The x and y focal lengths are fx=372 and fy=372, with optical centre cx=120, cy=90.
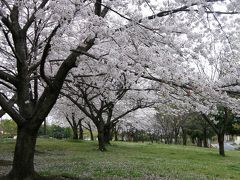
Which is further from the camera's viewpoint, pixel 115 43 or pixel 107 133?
pixel 107 133

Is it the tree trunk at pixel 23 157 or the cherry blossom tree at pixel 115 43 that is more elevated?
the cherry blossom tree at pixel 115 43

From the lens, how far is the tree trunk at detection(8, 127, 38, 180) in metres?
10.8

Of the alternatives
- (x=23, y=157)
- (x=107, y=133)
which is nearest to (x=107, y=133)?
(x=107, y=133)

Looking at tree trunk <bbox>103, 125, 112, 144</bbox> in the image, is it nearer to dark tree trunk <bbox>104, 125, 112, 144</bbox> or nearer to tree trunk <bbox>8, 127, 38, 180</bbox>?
dark tree trunk <bbox>104, 125, 112, 144</bbox>

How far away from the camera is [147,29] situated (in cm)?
873

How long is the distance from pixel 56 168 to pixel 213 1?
8.82m

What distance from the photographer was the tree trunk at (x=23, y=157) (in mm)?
10773

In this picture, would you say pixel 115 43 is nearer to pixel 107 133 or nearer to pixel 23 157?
pixel 23 157

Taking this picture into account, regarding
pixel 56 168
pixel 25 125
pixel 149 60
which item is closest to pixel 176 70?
pixel 149 60

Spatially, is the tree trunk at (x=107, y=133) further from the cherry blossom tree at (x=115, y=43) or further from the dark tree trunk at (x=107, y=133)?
the cherry blossom tree at (x=115, y=43)

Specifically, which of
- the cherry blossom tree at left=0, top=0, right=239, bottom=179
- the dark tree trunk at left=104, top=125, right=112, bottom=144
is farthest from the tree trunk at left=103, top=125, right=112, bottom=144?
the cherry blossom tree at left=0, top=0, right=239, bottom=179

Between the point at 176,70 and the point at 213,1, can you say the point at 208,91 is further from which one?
the point at 213,1

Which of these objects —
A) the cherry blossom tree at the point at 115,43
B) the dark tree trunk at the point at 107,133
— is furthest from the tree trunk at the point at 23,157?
the dark tree trunk at the point at 107,133

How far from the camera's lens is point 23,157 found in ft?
35.6
